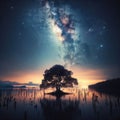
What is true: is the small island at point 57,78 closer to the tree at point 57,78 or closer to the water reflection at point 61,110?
the tree at point 57,78

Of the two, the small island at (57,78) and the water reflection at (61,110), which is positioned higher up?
the small island at (57,78)

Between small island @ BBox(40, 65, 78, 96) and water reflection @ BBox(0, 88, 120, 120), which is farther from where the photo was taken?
small island @ BBox(40, 65, 78, 96)

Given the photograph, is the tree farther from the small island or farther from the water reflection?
the water reflection

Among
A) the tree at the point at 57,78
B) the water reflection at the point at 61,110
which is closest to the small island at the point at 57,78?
the tree at the point at 57,78

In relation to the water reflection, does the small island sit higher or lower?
higher

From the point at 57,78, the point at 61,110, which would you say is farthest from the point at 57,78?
the point at 61,110

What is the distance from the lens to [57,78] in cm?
9662

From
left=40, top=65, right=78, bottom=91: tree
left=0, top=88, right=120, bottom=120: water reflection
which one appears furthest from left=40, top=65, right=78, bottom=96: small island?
left=0, top=88, right=120, bottom=120: water reflection

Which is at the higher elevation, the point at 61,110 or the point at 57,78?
the point at 57,78

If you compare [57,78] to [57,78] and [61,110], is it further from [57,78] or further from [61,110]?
[61,110]

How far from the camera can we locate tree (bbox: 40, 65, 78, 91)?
3778 inches

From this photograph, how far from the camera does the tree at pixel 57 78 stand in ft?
Answer: 315

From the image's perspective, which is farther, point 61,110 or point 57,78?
point 57,78

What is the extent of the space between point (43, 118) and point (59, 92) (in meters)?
61.0
